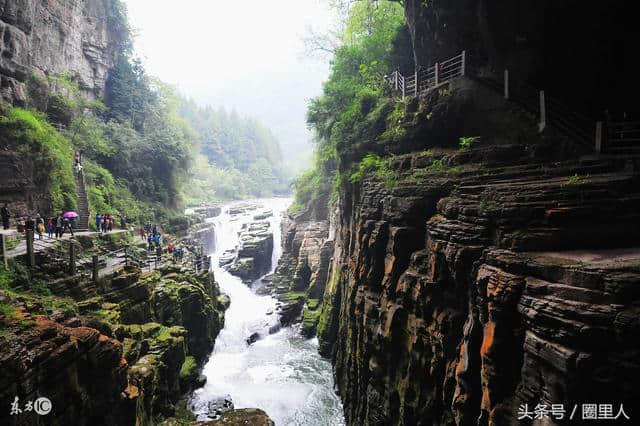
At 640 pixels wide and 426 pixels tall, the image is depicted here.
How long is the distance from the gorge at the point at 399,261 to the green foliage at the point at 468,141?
0.36 ft

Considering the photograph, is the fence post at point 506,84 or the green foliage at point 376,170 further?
the green foliage at point 376,170

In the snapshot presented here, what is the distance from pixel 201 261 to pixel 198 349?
7.46 meters

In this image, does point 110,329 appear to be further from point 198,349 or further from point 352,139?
point 352,139

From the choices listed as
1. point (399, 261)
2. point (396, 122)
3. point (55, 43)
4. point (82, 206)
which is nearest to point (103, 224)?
point (82, 206)

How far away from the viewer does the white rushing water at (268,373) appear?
1664cm

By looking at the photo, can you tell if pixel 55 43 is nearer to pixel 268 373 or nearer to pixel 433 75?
pixel 433 75

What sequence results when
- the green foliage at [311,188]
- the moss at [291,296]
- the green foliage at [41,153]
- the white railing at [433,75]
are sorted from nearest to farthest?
the white railing at [433,75]
the green foliage at [41,153]
the moss at [291,296]
the green foliage at [311,188]

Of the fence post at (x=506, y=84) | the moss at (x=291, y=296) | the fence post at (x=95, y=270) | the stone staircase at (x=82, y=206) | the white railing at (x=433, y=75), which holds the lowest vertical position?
the moss at (x=291, y=296)

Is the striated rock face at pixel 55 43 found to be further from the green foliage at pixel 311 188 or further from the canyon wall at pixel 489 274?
the green foliage at pixel 311 188

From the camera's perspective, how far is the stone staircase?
72.2 feet

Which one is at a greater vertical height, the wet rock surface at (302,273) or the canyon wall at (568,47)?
the canyon wall at (568,47)

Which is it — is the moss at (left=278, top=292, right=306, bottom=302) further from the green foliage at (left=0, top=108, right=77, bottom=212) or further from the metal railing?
the metal railing

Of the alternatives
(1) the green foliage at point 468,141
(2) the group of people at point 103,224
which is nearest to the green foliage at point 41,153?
(2) the group of people at point 103,224

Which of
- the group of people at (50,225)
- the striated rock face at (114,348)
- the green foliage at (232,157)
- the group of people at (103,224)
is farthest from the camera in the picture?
the green foliage at (232,157)
